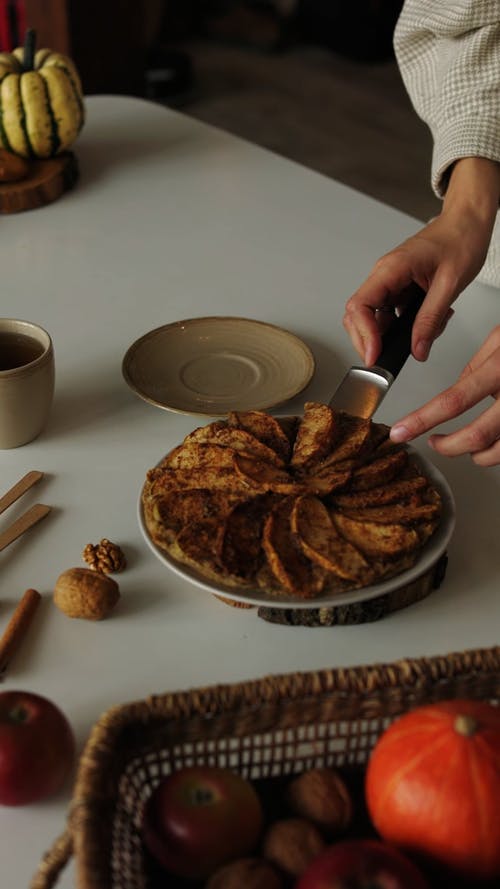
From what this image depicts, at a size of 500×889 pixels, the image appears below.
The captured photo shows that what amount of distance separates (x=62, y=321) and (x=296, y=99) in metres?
3.97

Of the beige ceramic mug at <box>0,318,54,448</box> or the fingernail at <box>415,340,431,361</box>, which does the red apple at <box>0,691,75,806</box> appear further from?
the fingernail at <box>415,340,431,361</box>

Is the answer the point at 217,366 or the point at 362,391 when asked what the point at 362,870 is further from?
the point at 217,366

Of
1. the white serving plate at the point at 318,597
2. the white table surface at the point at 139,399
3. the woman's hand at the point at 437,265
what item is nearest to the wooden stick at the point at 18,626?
the white table surface at the point at 139,399

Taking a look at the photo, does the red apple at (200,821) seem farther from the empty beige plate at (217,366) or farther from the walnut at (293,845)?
the empty beige plate at (217,366)

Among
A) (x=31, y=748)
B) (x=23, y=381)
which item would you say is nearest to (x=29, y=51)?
(x=23, y=381)

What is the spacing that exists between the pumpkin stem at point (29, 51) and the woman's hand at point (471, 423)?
1.11 m

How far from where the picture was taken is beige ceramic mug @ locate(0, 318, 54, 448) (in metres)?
1.07

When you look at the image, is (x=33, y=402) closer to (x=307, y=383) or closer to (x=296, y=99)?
(x=307, y=383)

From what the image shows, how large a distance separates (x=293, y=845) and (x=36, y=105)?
1.44 m

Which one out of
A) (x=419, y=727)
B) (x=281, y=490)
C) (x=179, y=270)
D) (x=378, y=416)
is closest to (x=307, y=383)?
(x=378, y=416)

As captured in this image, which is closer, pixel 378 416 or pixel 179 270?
pixel 378 416

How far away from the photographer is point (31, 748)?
2.33 feet

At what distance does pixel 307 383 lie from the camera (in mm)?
1200

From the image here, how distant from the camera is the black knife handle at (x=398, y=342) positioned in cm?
113
